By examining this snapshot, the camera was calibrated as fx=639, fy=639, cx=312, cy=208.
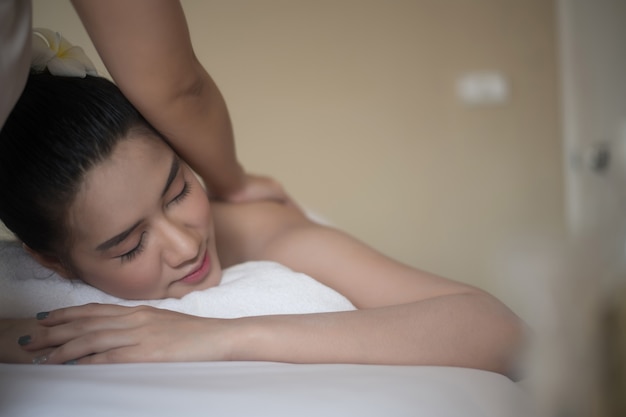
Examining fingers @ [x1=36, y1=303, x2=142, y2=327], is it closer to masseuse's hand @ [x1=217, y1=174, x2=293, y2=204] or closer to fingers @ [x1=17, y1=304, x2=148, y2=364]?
fingers @ [x1=17, y1=304, x2=148, y2=364]

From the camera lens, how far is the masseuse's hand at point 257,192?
3.81ft

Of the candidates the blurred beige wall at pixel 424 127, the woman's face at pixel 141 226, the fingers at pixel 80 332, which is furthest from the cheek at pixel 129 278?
the blurred beige wall at pixel 424 127

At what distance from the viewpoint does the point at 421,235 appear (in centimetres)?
241

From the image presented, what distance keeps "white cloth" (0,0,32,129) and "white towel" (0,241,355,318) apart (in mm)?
357

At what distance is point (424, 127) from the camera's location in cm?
249

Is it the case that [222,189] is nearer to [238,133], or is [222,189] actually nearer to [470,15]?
[238,133]

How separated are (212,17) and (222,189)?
0.72 m

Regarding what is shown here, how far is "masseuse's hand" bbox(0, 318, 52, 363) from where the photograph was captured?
719 mm

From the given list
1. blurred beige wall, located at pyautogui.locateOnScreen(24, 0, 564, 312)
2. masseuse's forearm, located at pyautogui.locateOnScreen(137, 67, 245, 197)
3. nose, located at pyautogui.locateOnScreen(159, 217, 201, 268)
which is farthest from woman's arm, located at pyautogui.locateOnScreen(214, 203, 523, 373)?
blurred beige wall, located at pyautogui.locateOnScreen(24, 0, 564, 312)

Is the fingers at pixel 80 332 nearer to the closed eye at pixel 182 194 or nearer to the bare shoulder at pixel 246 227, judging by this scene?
the closed eye at pixel 182 194

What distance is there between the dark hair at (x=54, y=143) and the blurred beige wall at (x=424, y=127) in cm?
147

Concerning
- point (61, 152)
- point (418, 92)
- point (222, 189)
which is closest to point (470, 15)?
point (418, 92)

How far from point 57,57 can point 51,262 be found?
0.93 feet

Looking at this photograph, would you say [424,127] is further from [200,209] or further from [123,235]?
[123,235]
